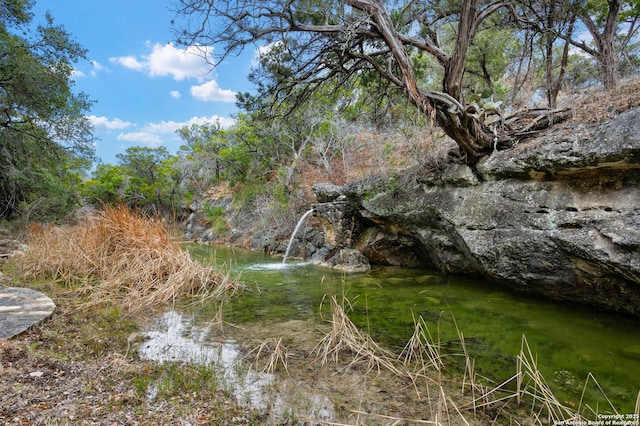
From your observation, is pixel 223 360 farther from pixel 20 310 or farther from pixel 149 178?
pixel 149 178

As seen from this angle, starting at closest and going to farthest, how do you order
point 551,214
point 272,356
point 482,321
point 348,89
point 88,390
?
point 88,390 → point 272,356 → point 482,321 → point 551,214 → point 348,89

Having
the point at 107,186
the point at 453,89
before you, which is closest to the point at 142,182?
the point at 107,186

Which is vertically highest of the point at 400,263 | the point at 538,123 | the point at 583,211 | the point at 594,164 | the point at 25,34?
the point at 25,34

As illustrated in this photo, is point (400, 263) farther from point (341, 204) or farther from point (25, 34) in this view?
point (25, 34)

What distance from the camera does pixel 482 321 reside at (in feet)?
13.6

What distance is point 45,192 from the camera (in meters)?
11.0

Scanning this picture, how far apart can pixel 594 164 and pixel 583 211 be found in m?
0.61

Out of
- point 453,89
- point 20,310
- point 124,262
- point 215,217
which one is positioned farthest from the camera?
point 215,217

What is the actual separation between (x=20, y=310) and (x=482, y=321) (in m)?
5.39

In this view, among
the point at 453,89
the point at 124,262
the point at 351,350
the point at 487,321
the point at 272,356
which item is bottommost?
the point at 487,321

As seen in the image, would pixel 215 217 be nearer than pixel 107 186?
Yes

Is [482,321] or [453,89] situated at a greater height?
[453,89]

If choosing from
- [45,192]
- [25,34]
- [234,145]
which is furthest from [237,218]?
[25,34]

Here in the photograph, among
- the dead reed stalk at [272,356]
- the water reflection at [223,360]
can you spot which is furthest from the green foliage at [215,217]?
the dead reed stalk at [272,356]
